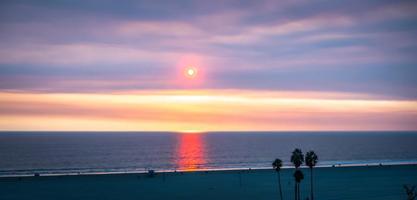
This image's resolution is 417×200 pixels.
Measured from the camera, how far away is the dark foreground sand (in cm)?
6388

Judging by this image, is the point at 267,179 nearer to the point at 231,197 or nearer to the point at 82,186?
the point at 231,197

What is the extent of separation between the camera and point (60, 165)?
133875mm

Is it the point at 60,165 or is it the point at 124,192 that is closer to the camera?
the point at 124,192

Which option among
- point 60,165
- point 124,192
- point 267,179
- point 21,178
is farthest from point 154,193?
point 60,165

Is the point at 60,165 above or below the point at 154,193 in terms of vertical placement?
above

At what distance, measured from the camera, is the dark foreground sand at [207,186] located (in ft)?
210

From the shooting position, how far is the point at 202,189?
227 ft

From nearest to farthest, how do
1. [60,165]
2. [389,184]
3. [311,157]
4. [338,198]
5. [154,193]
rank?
→ 1. [311,157]
2. [338,198]
3. [154,193]
4. [389,184]
5. [60,165]

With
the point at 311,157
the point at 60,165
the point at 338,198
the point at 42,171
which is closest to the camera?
the point at 311,157

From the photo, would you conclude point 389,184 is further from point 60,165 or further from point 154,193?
point 60,165

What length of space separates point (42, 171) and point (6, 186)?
41238mm

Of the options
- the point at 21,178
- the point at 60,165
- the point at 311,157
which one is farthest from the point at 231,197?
the point at 60,165

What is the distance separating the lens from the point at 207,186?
A: 72.1 m

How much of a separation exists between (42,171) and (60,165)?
22.0m
